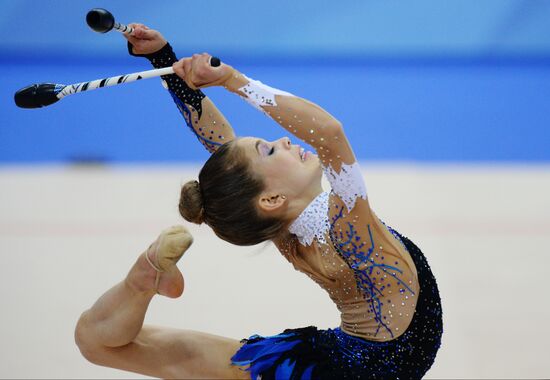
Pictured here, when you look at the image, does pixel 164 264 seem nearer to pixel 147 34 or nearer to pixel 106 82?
pixel 106 82

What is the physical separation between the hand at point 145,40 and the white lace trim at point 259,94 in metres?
0.54

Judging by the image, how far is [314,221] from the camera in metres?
2.11

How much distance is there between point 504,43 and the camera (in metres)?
5.86

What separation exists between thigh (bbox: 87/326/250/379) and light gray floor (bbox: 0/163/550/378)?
29 centimetres

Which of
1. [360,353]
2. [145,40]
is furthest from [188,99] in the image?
[360,353]

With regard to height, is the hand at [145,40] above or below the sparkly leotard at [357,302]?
above

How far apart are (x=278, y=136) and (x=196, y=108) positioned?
8.06 ft

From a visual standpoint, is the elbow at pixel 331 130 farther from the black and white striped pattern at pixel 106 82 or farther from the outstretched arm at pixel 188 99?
the outstretched arm at pixel 188 99

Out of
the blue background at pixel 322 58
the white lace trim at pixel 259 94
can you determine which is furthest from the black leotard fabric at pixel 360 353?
the blue background at pixel 322 58

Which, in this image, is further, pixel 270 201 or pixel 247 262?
pixel 247 262

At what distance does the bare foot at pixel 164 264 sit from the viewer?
212 centimetres

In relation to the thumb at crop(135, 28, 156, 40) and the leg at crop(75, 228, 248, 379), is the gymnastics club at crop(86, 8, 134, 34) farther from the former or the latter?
the leg at crop(75, 228, 248, 379)

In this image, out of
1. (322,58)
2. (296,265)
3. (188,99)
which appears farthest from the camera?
(322,58)

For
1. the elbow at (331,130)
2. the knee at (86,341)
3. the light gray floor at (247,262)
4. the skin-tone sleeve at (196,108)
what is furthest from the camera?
the light gray floor at (247,262)
